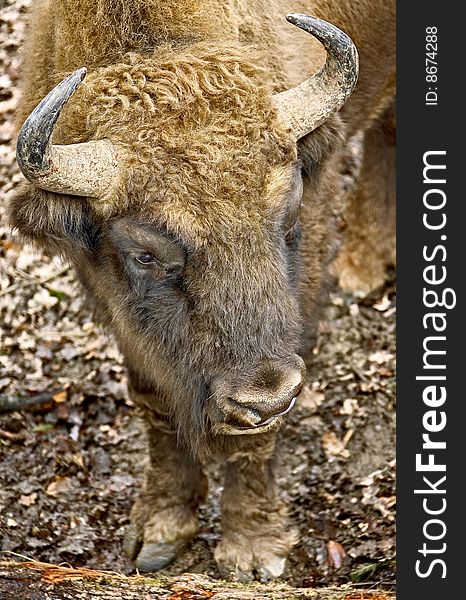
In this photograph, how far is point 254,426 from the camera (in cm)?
562

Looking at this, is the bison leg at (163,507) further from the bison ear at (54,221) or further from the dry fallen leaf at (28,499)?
the bison ear at (54,221)

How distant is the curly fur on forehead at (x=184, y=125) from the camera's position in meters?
5.41

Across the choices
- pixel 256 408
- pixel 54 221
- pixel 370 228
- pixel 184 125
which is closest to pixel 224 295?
pixel 256 408

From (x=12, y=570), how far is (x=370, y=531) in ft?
10.8

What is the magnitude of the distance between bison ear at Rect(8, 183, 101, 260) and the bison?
11 millimetres

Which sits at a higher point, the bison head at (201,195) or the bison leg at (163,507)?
the bison head at (201,195)

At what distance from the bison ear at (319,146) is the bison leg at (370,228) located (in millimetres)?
3745

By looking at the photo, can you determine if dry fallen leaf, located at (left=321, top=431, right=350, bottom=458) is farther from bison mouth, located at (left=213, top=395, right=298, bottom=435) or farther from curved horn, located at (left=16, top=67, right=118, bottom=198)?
curved horn, located at (left=16, top=67, right=118, bottom=198)

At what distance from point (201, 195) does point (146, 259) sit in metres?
0.57

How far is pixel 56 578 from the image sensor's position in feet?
18.3

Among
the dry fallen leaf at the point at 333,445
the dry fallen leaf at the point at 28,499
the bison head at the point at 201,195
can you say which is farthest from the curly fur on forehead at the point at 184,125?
the dry fallen leaf at the point at 333,445

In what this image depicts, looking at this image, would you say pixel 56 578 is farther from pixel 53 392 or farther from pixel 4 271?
pixel 4 271

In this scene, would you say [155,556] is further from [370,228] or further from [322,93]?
[370,228]

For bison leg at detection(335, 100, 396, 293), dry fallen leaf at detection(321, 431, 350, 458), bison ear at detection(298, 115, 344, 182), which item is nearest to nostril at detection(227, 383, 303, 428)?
bison ear at detection(298, 115, 344, 182)
